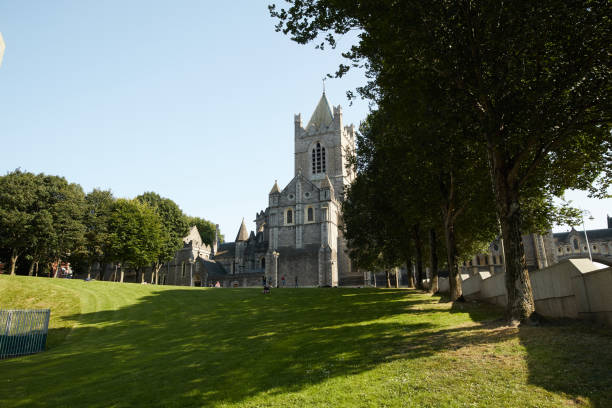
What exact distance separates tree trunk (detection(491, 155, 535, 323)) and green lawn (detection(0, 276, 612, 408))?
86 centimetres

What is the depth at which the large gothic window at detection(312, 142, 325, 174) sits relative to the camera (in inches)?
2731

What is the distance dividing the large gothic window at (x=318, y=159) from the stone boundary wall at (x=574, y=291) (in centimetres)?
5591

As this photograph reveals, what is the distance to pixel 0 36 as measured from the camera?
31.3ft

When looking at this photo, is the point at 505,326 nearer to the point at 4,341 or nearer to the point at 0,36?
the point at 0,36

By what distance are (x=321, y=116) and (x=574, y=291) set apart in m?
66.5

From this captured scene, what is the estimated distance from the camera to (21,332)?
55.7 feet

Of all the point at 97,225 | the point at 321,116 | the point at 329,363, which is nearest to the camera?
the point at 329,363

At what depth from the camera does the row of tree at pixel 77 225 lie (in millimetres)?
39938

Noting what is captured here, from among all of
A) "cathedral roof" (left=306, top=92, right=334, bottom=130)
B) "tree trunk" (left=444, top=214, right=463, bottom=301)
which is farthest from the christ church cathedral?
"tree trunk" (left=444, top=214, right=463, bottom=301)

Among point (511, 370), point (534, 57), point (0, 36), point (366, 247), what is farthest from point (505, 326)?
point (366, 247)

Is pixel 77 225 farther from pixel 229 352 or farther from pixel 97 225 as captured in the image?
pixel 229 352

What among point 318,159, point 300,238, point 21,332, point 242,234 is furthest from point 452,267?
point 242,234

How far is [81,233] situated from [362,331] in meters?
43.1

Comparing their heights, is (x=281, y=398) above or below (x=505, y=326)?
below
